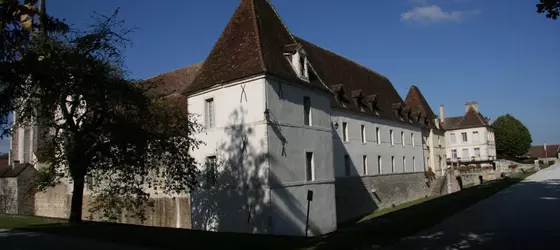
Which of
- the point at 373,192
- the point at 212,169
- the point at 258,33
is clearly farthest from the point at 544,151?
the point at 212,169

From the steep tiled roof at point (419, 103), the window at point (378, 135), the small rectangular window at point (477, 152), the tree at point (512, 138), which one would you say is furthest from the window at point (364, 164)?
the tree at point (512, 138)

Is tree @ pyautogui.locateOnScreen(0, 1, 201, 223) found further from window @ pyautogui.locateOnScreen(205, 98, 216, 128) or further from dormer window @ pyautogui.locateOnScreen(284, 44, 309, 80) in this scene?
dormer window @ pyautogui.locateOnScreen(284, 44, 309, 80)

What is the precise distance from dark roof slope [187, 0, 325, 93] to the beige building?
25.6 meters

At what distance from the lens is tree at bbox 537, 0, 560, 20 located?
28.0 ft

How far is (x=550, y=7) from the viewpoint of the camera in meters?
8.59

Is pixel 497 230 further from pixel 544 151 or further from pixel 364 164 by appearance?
pixel 544 151

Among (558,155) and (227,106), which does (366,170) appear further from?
(558,155)

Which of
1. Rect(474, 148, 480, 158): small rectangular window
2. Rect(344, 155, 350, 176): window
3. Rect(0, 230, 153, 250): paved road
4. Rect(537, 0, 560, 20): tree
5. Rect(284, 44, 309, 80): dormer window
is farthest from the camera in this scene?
Rect(474, 148, 480, 158): small rectangular window

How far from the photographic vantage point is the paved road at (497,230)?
9.86 metres

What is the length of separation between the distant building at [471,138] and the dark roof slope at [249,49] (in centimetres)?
4857

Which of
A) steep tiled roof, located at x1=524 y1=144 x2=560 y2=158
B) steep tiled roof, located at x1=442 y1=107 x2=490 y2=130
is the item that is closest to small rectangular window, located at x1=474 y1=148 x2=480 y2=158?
steep tiled roof, located at x1=442 y1=107 x2=490 y2=130

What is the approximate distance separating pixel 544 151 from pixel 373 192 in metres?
93.0

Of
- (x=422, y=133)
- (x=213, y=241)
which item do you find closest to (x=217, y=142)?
(x=213, y=241)

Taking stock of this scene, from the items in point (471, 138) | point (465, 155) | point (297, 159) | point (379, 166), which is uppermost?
point (471, 138)
